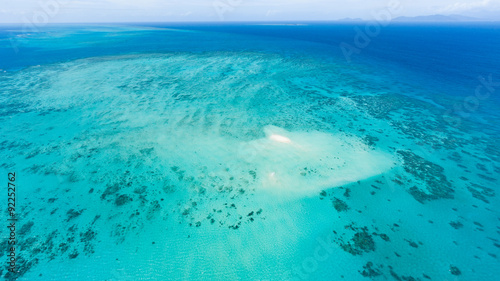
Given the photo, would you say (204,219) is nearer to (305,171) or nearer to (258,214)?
(258,214)

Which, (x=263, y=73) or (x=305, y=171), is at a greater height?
(x=263, y=73)

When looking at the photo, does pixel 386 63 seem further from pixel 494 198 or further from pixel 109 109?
pixel 109 109

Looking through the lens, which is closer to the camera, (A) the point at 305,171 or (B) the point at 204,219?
(B) the point at 204,219

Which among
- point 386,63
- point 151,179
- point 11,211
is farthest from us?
point 386,63

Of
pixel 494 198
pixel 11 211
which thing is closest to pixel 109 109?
pixel 11 211

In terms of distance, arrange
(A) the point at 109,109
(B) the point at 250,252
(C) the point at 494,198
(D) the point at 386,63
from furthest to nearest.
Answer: (D) the point at 386,63, (A) the point at 109,109, (C) the point at 494,198, (B) the point at 250,252

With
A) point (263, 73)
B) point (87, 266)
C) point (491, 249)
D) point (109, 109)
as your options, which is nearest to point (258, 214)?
point (87, 266)
